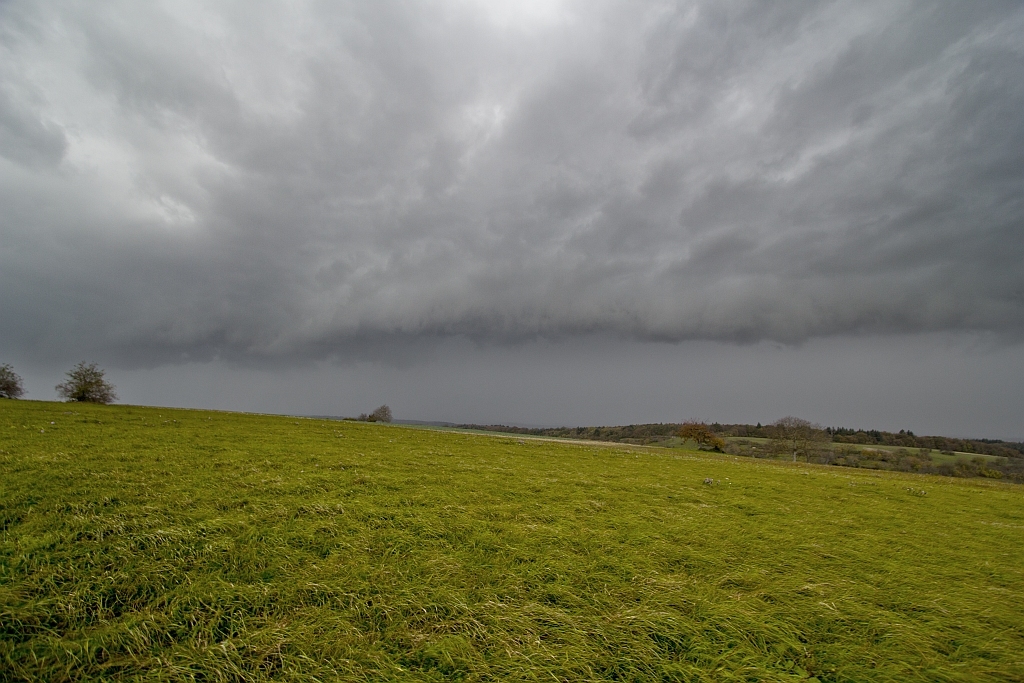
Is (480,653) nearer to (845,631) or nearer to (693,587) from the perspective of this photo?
(693,587)

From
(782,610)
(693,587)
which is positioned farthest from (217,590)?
(782,610)

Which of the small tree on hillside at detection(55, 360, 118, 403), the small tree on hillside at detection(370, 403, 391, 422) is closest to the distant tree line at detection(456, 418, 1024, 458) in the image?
the small tree on hillside at detection(370, 403, 391, 422)

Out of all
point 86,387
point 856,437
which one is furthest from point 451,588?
point 856,437

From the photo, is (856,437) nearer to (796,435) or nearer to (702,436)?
(796,435)

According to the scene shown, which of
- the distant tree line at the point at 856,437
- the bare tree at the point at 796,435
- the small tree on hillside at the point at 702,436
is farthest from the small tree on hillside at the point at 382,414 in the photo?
the bare tree at the point at 796,435

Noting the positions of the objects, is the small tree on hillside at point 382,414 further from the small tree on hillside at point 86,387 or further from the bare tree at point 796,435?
the bare tree at point 796,435

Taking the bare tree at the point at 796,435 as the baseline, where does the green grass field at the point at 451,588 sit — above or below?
above

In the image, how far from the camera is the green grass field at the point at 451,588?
15.0 ft

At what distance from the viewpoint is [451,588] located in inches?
238

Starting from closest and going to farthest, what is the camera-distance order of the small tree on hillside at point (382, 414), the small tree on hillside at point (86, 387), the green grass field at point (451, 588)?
the green grass field at point (451, 588), the small tree on hillside at point (86, 387), the small tree on hillside at point (382, 414)

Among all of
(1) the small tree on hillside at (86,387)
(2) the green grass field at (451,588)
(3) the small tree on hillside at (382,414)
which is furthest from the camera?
(3) the small tree on hillside at (382,414)

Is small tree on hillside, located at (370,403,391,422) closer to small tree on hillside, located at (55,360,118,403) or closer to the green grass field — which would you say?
small tree on hillside, located at (55,360,118,403)

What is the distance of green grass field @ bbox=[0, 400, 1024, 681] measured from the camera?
4.56 metres

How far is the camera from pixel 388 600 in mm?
5641
